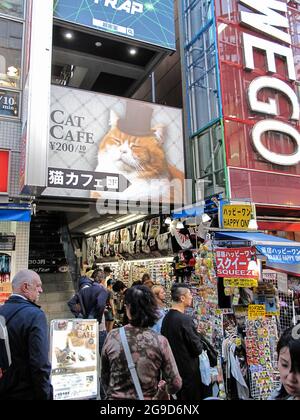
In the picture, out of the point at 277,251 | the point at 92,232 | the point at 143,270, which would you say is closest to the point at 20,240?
the point at 143,270

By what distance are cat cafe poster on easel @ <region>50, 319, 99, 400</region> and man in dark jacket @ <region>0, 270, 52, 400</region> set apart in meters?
1.93

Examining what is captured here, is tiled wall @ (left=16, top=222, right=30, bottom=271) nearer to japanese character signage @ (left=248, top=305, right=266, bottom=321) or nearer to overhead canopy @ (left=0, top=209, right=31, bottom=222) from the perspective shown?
overhead canopy @ (left=0, top=209, right=31, bottom=222)

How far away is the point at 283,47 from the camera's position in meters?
10.9

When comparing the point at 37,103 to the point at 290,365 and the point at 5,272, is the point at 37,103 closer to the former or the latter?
the point at 5,272

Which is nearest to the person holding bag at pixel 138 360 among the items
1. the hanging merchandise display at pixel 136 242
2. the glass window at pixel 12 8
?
the hanging merchandise display at pixel 136 242

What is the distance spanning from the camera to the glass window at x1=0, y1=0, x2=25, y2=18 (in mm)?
9025

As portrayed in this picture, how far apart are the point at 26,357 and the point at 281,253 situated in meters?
5.05

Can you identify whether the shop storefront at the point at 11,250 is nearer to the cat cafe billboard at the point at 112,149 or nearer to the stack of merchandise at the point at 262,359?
the cat cafe billboard at the point at 112,149

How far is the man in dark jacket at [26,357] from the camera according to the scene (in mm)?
2584

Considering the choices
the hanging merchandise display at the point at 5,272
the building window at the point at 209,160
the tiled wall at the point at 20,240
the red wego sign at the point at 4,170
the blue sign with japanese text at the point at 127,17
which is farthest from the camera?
the building window at the point at 209,160

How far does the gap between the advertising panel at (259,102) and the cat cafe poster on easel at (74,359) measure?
228 inches

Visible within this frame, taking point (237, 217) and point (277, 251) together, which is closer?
point (277, 251)

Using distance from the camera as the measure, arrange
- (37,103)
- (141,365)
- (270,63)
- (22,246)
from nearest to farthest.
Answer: (141,365) → (37,103) → (22,246) → (270,63)

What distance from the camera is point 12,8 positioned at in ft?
29.9
